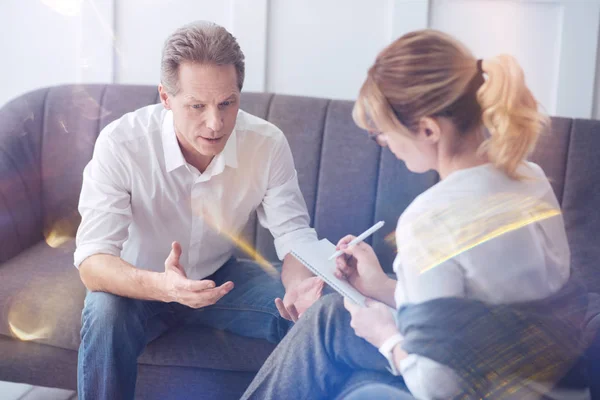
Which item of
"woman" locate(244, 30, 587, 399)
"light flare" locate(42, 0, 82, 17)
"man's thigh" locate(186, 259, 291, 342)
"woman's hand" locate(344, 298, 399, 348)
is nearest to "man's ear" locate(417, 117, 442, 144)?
"woman" locate(244, 30, 587, 399)

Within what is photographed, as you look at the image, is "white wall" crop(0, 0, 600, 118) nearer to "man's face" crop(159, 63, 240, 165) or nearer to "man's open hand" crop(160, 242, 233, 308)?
"man's face" crop(159, 63, 240, 165)

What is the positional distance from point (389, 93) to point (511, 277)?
0.95ft

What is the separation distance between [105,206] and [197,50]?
1.27 feet

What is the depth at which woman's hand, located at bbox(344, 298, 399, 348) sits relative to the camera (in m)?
1.04

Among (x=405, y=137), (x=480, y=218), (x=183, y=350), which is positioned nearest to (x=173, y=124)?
(x=183, y=350)

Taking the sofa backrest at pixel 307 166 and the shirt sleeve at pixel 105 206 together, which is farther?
the sofa backrest at pixel 307 166

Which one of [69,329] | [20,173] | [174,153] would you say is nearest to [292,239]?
[174,153]

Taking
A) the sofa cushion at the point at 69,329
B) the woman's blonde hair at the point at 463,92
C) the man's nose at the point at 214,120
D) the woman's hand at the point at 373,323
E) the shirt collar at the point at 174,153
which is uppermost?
the woman's blonde hair at the point at 463,92

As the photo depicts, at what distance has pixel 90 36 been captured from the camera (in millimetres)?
2283

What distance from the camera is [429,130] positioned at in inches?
37.8

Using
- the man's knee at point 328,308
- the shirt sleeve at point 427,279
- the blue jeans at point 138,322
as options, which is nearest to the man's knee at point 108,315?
the blue jeans at point 138,322

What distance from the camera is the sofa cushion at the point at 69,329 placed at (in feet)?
5.08

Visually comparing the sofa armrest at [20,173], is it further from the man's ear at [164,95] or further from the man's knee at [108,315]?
the man's ear at [164,95]

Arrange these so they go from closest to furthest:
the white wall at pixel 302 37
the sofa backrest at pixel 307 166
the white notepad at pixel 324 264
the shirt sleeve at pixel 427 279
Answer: the shirt sleeve at pixel 427 279, the white notepad at pixel 324 264, the sofa backrest at pixel 307 166, the white wall at pixel 302 37
